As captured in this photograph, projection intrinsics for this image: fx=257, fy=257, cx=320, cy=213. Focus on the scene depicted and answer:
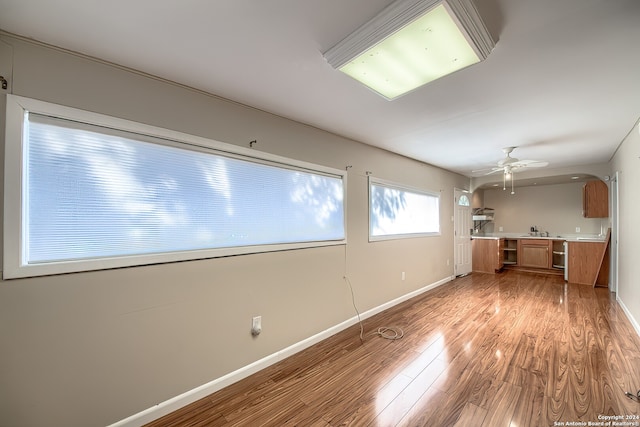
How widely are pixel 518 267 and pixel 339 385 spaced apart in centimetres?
682

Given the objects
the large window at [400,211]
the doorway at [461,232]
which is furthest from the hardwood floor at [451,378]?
the doorway at [461,232]

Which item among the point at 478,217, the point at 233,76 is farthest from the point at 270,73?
the point at 478,217

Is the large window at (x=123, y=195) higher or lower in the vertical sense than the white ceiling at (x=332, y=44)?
lower

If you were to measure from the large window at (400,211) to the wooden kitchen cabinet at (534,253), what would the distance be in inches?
127

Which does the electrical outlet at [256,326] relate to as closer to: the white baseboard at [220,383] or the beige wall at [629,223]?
the white baseboard at [220,383]

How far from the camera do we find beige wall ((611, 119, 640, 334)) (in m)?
2.92

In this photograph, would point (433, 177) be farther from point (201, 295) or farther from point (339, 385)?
point (201, 295)

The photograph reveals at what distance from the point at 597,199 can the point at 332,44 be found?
6605mm

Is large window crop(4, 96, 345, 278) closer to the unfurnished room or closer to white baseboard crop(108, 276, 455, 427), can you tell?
the unfurnished room

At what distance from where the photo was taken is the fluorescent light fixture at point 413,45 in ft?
4.07

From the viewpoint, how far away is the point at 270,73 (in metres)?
1.84

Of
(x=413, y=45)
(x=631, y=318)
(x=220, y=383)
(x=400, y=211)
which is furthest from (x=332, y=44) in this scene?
(x=631, y=318)

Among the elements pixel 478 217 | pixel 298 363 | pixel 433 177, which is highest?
pixel 433 177

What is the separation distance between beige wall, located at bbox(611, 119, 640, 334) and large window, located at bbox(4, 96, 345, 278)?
399cm
